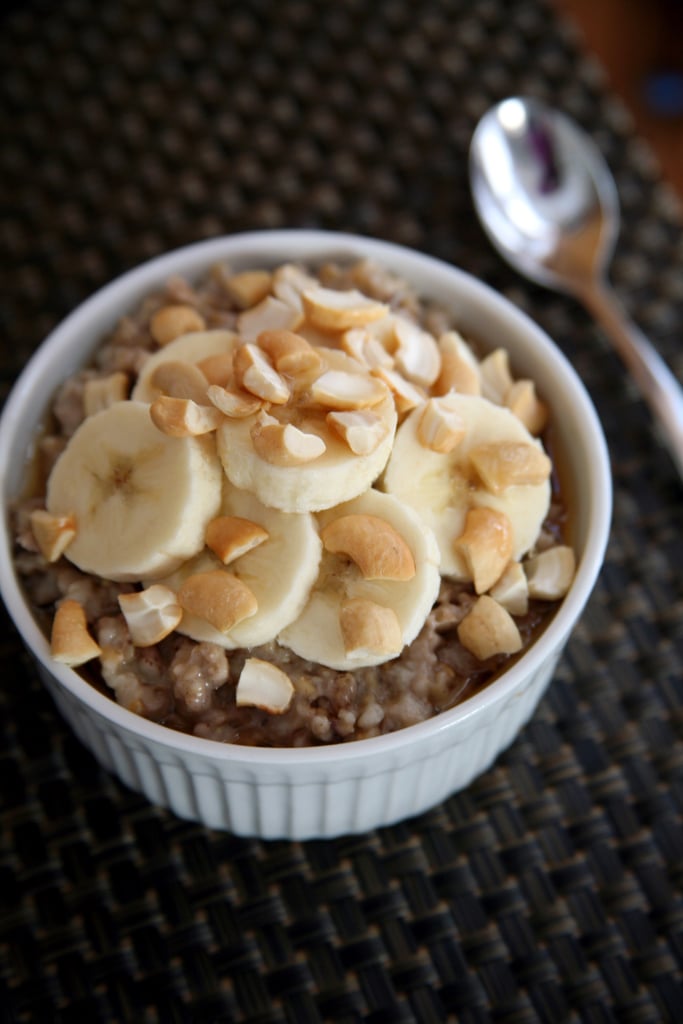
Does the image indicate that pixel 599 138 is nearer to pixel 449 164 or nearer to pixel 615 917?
pixel 449 164

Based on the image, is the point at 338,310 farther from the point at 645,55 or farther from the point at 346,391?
the point at 645,55

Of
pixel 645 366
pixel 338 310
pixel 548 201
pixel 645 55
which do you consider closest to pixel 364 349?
pixel 338 310

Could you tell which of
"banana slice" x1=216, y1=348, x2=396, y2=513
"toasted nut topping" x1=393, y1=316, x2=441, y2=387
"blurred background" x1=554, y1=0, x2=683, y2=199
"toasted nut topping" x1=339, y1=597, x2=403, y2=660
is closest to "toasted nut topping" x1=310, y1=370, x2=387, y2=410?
"banana slice" x1=216, y1=348, x2=396, y2=513

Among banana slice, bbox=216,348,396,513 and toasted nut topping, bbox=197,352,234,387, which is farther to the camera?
toasted nut topping, bbox=197,352,234,387

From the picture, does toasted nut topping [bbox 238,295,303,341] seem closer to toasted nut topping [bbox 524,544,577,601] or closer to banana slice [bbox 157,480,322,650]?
banana slice [bbox 157,480,322,650]

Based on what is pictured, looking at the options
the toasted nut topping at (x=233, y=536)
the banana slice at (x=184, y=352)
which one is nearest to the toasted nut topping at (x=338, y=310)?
the banana slice at (x=184, y=352)

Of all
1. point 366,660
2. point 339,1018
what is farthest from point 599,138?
point 339,1018
